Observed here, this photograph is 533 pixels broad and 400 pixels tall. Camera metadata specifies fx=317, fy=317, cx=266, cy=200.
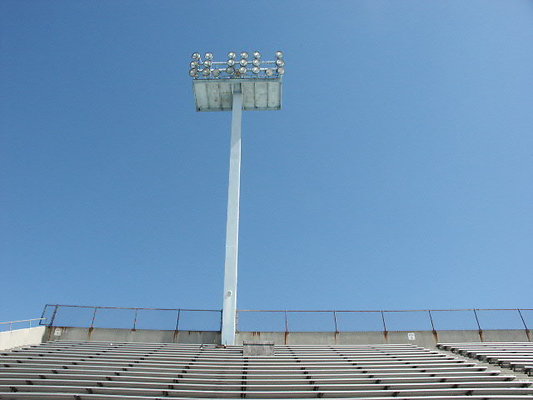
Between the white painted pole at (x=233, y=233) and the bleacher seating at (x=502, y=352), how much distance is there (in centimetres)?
800

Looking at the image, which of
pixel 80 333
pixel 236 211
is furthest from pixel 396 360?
pixel 80 333

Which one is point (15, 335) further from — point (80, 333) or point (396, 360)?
point (396, 360)

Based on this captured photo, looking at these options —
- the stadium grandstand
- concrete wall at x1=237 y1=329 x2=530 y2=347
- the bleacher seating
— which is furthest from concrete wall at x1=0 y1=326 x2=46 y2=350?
the bleacher seating

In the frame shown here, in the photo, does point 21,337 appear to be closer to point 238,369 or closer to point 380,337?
point 238,369

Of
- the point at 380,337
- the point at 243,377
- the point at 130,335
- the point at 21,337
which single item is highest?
the point at 130,335

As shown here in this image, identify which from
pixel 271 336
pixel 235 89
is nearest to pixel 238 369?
pixel 271 336

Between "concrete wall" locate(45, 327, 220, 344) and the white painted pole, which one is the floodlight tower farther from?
"concrete wall" locate(45, 327, 220, 344)

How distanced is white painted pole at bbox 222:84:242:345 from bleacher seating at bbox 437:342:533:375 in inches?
315

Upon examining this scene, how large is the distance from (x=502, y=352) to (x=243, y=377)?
8.88 meters

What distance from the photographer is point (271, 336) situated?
40.5 ft

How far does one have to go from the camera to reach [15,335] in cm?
1066

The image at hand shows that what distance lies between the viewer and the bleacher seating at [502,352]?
863 cm

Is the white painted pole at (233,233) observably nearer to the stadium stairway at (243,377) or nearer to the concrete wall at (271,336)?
the concrete wall at (271,336)

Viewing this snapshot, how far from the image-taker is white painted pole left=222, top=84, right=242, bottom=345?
38.5 ft
